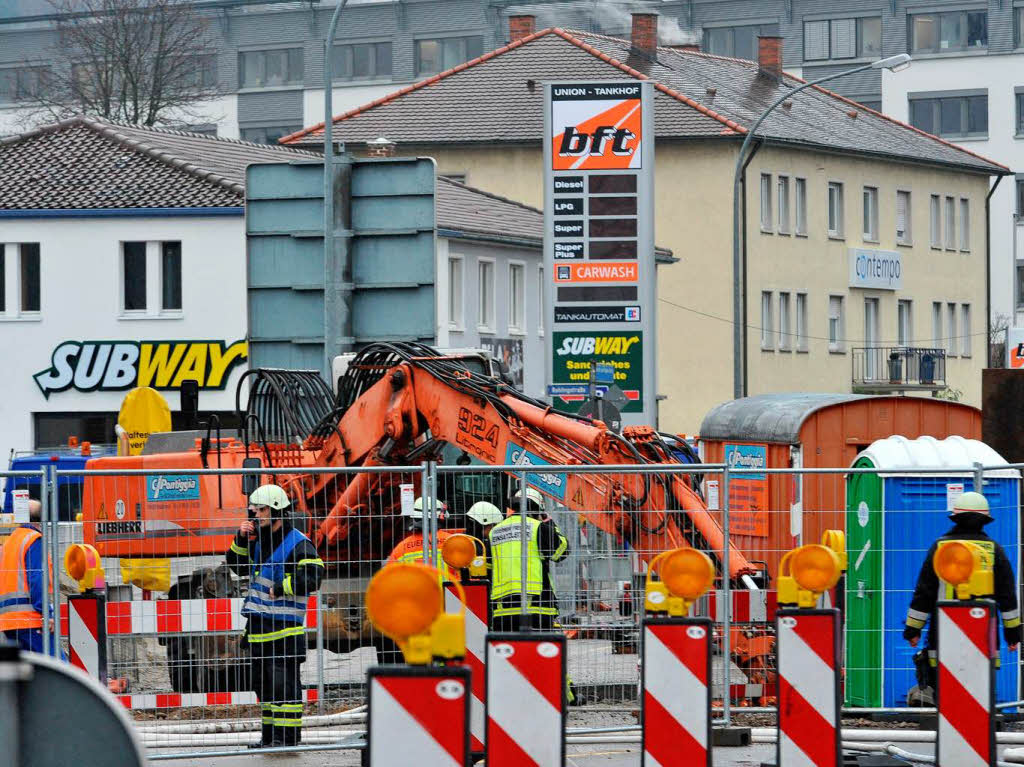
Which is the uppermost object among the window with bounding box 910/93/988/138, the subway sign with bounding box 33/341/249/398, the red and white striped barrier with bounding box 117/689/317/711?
the window with bounding box 910/93/988/138

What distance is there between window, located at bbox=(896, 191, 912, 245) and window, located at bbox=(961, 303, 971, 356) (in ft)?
15.5

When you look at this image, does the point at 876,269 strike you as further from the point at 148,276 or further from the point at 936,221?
the point at 148,276

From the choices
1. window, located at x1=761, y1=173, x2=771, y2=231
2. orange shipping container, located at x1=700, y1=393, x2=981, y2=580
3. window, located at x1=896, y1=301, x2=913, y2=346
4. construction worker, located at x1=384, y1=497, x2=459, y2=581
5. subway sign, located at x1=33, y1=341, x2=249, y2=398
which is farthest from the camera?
window, located at x1=896, y1=301, x2=913, y2=346

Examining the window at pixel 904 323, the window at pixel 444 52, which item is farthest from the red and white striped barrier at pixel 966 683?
the window at pixel 444 52

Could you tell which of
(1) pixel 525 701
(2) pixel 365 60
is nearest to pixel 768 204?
(2) pixel 365 60

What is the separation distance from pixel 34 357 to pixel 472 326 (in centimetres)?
986

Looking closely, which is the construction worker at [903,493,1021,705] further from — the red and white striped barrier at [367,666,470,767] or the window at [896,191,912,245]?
the window at [896,191,912,245]

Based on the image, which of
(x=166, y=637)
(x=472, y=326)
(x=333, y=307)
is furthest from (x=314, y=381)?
(x=472, y=326)

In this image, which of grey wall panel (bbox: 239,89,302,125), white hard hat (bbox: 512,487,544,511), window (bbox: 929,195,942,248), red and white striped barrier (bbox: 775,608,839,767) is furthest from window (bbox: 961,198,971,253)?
red and white striped barrier (bbox: 775,608,839,767)

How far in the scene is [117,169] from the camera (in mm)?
47188

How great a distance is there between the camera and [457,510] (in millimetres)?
12891

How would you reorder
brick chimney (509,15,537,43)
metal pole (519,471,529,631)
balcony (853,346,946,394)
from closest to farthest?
1. metal pole (519,471,529,631)
2. balcony (853,346,946,394)
3. brick chimney (509,15,537,43)

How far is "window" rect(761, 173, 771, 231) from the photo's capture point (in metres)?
57.5

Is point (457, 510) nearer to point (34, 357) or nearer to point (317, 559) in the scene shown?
point (317, 559)
